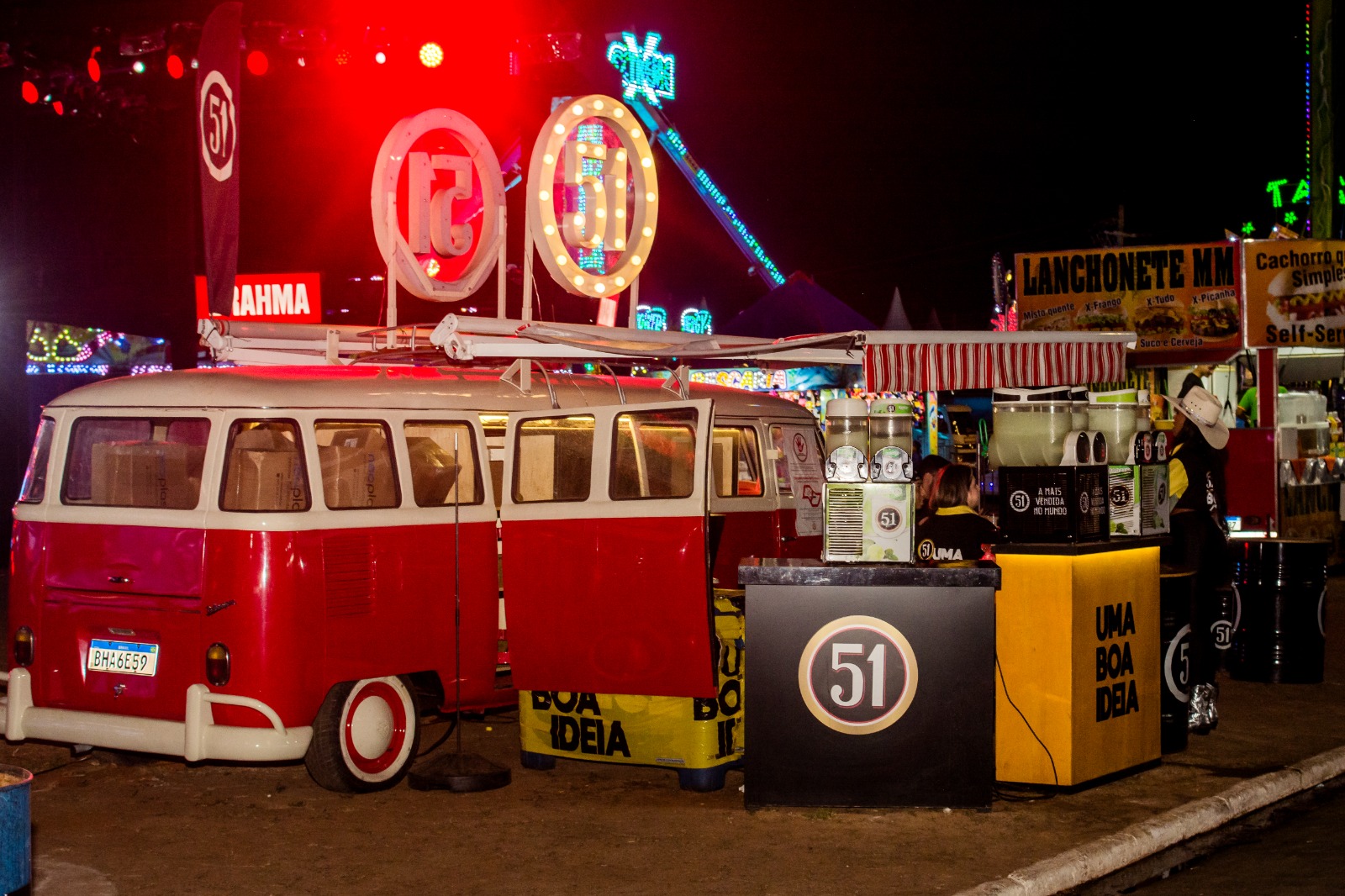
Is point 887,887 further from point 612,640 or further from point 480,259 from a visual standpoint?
point 480,259

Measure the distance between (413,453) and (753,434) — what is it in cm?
353

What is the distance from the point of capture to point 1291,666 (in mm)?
10734

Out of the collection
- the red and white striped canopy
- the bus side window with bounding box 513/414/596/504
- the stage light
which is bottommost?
the bus side window with bounding box 513/414/596/504

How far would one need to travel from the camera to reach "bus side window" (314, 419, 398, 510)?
756 centimetres

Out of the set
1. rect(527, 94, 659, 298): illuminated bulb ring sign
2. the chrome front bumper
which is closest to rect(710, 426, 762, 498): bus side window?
rect(527, 94, 659, 298): illuminated bulb ring sign

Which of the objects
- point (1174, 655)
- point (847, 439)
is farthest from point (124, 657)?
point (1174, 655)

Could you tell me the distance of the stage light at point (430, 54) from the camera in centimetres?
1734

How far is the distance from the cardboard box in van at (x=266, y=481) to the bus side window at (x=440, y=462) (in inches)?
29.9

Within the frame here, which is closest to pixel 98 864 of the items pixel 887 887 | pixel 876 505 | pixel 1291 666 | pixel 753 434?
pixel 887 887

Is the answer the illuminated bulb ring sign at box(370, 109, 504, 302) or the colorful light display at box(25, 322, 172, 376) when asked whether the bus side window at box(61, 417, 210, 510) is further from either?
the colorful light display at box(25, 322, 172, 376)

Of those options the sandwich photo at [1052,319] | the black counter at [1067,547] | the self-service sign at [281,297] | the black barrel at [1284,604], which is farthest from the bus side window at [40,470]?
the sandwich photo at [1052,319]

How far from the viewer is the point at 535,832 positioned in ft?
22.2

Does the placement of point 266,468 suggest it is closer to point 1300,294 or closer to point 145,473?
point 145,473

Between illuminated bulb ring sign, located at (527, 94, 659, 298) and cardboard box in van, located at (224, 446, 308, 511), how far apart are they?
109 inches
